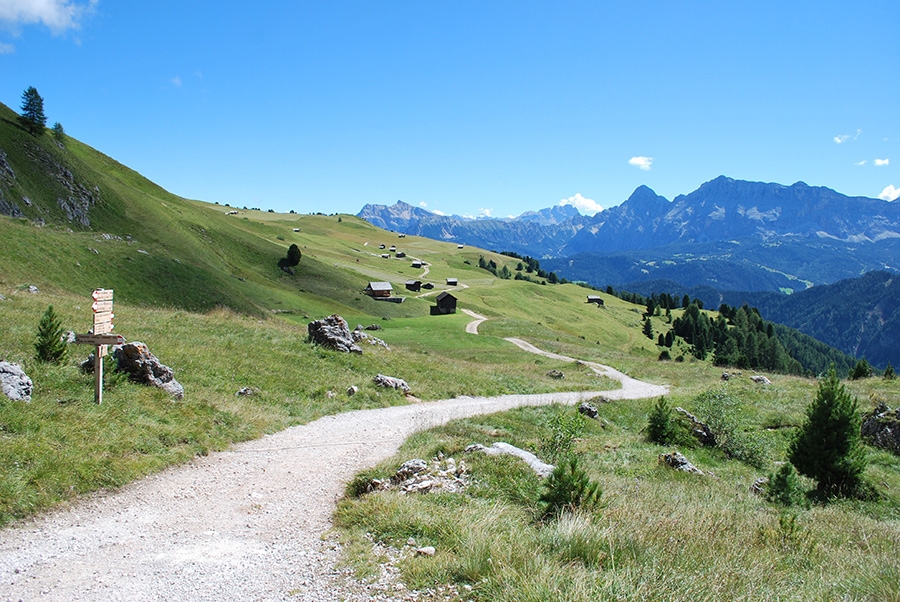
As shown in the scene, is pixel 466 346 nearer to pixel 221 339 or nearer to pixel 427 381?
pixel 427 381

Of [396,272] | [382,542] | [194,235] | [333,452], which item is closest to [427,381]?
[333,452]

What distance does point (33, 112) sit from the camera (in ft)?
251

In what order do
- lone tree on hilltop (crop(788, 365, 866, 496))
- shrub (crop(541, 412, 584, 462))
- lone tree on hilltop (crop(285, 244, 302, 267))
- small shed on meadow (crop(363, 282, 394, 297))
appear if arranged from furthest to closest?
small shed on meadow (crop(363, 282, 394, 297)) → lone tree on hilltop (crop(285, 244, 302, 267)) → lone tree on hilltop (crop(788, 365, 866, 496)) → shrub (crop(541, 412, 584, 462))

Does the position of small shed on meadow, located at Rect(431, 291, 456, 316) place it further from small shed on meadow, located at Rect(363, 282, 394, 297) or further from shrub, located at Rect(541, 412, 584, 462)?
shrub, located at Rect(541, 412, 584, 462)

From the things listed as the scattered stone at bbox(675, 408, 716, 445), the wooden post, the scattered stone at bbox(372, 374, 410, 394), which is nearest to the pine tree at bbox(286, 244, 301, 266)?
the scattered stone at bbox(372, 374, 410, 394)

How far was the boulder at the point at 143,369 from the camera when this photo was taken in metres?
14.6

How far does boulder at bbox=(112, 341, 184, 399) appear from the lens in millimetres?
14633

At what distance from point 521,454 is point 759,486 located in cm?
841

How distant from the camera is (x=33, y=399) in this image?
11.7 metres

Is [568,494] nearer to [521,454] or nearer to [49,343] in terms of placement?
[521,454]

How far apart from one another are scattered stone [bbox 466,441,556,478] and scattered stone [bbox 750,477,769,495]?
728 centimetres

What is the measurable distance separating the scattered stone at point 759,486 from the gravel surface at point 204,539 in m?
11.1

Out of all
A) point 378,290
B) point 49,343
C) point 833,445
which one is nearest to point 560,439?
point 833,445

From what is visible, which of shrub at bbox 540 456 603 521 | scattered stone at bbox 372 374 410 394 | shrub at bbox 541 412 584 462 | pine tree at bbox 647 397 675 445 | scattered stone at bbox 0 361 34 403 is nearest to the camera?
shrub at bbox 540 456 603 521
